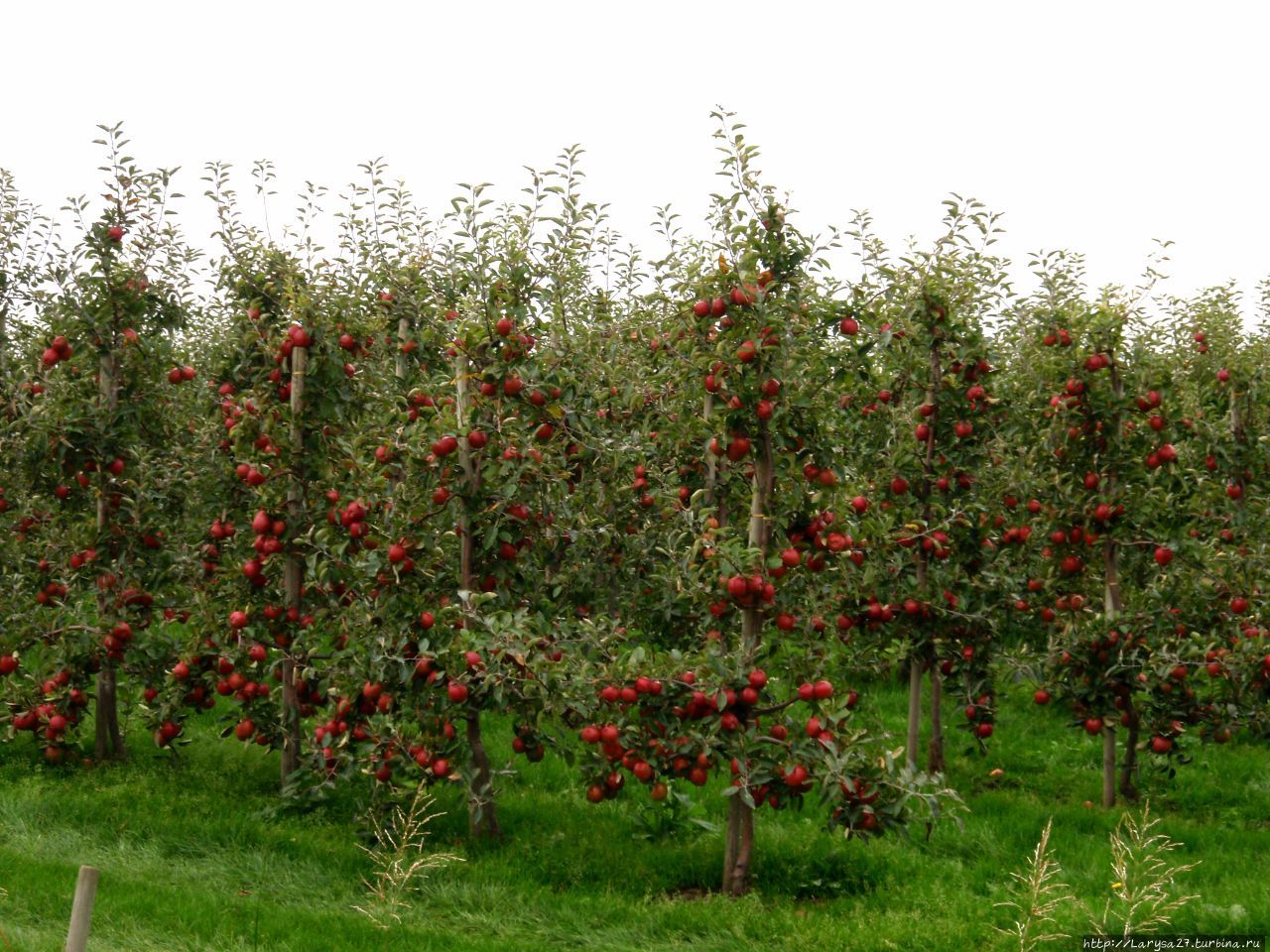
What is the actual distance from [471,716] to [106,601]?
3478 mm

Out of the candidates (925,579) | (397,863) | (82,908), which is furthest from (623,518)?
(82,908)

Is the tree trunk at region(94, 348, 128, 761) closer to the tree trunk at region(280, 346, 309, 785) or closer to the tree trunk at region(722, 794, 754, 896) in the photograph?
the tree trunk at region(280, 346, 309, 785)

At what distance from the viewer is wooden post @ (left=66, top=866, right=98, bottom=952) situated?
3822 millimetres

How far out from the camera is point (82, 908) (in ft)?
12.7

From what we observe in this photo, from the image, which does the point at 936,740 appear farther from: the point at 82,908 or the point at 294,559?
the point at 82,908

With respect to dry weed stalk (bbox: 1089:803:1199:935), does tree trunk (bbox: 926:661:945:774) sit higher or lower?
higher

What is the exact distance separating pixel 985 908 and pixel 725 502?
3415 millimetres

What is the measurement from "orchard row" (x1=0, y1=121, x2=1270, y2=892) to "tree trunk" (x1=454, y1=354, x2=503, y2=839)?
0.03 m

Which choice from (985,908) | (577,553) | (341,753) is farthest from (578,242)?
(985,908)

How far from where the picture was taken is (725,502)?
332 inches

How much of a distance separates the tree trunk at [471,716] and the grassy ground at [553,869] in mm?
171

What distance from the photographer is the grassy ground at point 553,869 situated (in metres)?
5.93

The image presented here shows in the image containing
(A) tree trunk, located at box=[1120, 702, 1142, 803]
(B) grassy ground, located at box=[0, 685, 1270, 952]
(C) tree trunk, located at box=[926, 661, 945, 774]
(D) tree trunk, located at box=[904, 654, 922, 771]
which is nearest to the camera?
(B) grassy ground, located at box=[0, 685, 1270, 952]

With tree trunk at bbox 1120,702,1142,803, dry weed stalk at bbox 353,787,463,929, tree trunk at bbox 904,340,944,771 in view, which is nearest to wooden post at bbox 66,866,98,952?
dry weed stalk at bbox 353,787,463,929
